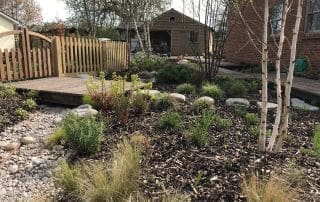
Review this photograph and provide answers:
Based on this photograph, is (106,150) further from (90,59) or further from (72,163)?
(90,59)

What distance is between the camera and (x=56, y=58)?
352 inches

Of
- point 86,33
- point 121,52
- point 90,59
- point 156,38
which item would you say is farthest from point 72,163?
point 156,38

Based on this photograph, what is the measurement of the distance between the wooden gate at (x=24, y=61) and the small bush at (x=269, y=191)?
6.29m

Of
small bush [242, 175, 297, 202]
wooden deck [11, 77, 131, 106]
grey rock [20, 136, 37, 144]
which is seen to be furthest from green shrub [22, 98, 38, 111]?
small bush [242, 175, 297, 202]

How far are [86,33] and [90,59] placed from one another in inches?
691

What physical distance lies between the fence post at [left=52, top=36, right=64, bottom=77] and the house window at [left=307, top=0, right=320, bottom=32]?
6.77 meters

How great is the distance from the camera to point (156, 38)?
119 ft

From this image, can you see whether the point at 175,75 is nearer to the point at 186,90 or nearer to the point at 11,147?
the point at 186,90

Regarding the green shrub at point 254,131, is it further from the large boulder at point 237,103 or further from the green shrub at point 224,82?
the green shrub at point 224,82

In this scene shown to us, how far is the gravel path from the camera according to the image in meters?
3.07

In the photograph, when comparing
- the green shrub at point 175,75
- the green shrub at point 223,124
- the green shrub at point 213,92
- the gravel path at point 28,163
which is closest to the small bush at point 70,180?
the gravel path at point 28,163

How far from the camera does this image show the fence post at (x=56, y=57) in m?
8.92

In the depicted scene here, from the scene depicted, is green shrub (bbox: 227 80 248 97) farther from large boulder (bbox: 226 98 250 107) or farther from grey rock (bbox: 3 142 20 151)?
grey rock (bbox: 3 142 20 151)

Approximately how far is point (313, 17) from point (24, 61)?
763 cm
